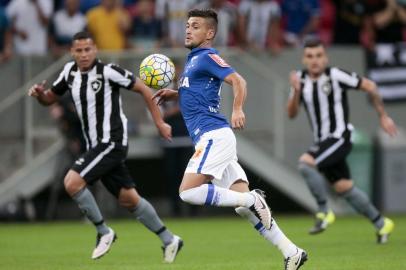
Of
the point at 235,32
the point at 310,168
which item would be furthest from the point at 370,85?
the point at 235,32

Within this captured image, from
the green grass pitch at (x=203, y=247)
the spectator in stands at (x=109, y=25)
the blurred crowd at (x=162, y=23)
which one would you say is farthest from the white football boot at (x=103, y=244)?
the spectator in stands at (x=109, y=25)

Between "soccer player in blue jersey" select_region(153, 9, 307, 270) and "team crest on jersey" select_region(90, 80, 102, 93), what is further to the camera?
"team crest on jersey" select_region(90, 80, 102, 93)

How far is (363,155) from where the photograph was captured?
20.2 meters

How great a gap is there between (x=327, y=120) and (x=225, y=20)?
5.19 meters

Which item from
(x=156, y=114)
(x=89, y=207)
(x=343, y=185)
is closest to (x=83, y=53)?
(x=156, y=114)

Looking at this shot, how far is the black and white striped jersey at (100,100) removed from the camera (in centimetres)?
1185

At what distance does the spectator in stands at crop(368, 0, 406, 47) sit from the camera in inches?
800

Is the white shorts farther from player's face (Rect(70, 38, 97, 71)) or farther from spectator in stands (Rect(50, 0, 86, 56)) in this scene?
spectator in stands (Rect(50, 0, 86, 56))

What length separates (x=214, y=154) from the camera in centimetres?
946

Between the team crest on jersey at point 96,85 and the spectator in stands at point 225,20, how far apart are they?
6678 mm

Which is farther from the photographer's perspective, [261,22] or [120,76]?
[261,22]

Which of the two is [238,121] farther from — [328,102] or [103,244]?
[328,102]

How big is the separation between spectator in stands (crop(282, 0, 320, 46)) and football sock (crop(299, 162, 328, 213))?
20.1ft

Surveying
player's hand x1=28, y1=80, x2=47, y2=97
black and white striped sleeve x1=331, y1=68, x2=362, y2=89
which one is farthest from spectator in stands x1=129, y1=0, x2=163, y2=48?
player's hand x1=28, y1=80, x2=47, y2=97
